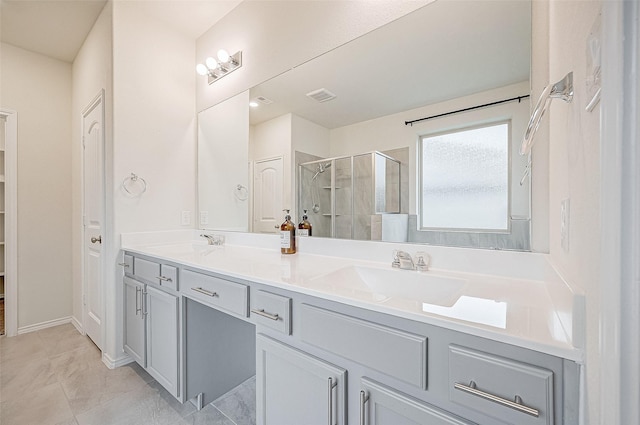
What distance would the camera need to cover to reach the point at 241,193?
84.4 inches

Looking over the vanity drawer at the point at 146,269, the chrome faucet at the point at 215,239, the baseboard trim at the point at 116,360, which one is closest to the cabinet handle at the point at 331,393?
the vanity drawer at the point at 146,269

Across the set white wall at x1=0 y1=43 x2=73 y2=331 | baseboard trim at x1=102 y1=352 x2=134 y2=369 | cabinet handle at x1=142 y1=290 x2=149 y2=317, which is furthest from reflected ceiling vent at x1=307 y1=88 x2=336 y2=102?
white wall at x1=0 y1=43 x2=73 y2=331

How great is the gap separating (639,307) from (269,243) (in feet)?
5.78

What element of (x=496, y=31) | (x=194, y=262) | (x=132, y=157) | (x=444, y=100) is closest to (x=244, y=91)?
(x=132, y=157)

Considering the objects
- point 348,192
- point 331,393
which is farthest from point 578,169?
point 348,192

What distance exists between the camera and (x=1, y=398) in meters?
1.72

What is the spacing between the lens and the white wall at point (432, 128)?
3.54 ft

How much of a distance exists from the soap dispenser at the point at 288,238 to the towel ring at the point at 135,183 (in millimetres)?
1258

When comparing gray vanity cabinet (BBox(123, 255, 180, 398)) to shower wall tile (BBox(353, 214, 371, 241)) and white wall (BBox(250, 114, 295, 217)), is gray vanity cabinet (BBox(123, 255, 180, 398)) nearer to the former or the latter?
white wall (BBox(250, 114, 295, 217))

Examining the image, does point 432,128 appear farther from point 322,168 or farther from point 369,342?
point 369,342

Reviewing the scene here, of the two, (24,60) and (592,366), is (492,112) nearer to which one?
(592,366)

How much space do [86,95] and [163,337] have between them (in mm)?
2302

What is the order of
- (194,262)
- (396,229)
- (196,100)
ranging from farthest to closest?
1. (196,100)
2. (194,262)
3. (396,229)

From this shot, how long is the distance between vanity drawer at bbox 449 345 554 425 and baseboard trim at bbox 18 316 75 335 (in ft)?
12.0
